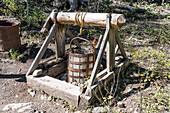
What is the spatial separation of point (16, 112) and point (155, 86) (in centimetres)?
297

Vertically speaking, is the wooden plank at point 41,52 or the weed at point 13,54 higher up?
the wooden plank at point 41,52

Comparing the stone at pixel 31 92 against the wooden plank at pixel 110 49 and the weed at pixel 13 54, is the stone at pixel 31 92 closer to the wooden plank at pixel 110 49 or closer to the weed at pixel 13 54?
the wooden plank at pixel 110 49

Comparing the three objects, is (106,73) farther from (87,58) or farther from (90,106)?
(90,106)

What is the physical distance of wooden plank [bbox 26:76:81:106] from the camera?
336cm

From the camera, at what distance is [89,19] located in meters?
3.75

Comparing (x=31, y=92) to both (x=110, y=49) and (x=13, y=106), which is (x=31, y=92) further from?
(x=110, y=49)

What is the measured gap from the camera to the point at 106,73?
4.11 meters

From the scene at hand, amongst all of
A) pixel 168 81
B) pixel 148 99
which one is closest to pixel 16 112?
pixel 148 99

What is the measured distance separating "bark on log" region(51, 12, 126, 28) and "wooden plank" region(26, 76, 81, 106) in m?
1.38

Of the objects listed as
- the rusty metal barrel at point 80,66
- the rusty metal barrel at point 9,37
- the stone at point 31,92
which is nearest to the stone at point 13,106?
the stone at point 31,92

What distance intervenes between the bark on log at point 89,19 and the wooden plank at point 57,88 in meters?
1.38

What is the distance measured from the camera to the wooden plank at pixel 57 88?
3.36 m

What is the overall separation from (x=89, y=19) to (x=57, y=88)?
1598mm

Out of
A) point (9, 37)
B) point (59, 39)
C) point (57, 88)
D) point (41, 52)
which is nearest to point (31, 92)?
point (57, 88)
